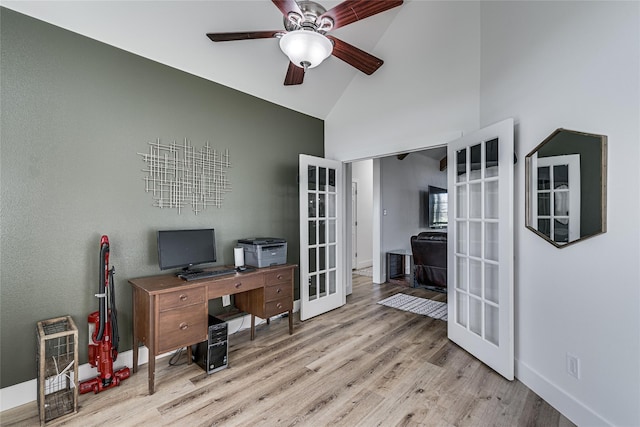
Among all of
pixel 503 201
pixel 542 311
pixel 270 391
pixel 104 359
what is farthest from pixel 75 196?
pixel 542 311

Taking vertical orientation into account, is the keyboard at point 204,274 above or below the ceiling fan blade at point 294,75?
below

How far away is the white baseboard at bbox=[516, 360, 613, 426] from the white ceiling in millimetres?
3243

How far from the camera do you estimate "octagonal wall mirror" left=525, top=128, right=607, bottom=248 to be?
165cm

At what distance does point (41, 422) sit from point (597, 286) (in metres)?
3.37

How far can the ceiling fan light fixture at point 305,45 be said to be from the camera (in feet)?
5.48

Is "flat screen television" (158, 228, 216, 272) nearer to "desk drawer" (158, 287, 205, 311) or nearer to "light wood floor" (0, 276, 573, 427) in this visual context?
"desk drawer" (158, 287, 205, 311)

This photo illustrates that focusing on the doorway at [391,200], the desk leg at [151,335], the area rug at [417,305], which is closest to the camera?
the desk leg at [151,335]

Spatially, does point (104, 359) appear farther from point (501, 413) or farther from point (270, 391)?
point (501, 413)

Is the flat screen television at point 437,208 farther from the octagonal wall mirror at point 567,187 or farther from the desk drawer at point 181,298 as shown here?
the desk drawer at point 181,298

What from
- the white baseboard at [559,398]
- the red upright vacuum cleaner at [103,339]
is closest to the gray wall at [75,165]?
the red upright vacuum cleaner at [103,339]

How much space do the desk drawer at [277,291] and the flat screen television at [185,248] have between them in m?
0.60

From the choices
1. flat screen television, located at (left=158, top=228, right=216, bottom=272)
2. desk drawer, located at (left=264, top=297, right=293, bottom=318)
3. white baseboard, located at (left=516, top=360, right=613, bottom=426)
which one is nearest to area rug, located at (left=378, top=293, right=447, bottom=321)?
white baseboard, located at (left=516, top=360, right=613, bottom=426)

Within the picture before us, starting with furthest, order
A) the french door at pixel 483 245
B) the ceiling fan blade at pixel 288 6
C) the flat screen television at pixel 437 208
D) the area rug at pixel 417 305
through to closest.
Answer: the flat screen television at pixel 437 208
the area rug at pixel 417 305
the french door at pixel 483 245
the ceiling fan blade at pixel 288 6

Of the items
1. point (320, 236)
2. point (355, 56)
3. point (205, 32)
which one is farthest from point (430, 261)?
point (205, 32)
